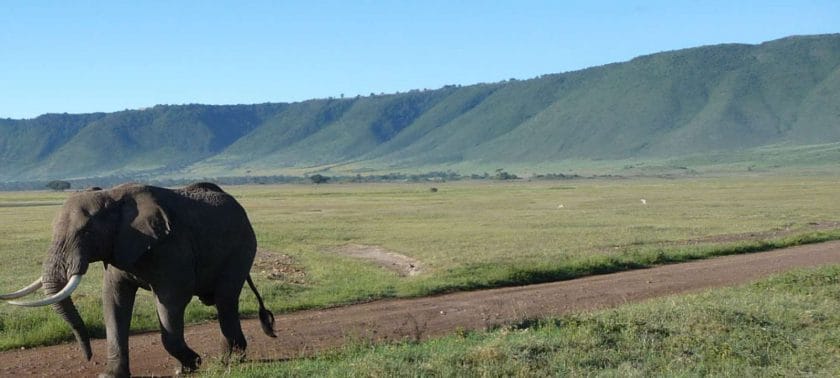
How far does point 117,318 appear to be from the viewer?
12469 mm

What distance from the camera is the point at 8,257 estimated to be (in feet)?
105

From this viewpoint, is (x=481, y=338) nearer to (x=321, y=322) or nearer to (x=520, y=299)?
(x=321, y=322)

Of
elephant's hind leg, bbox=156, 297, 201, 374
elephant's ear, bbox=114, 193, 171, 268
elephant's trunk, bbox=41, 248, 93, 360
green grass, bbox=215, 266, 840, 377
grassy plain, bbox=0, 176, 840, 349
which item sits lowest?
grassy plain, bbox=0, 176, 840, 349

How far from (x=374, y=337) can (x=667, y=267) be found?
13042mm

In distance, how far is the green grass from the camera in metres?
12.0

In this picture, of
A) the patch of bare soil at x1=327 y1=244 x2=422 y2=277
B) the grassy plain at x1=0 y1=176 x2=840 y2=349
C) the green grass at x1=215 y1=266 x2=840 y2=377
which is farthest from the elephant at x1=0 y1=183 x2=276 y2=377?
the patch of bare soil at x1=327 y1=244 x2=422 y2=277

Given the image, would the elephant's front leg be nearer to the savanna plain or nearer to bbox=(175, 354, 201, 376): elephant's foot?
bbox=(175, 354, 201, 376): elephant's foot

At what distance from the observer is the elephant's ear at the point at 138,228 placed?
12.1 metres

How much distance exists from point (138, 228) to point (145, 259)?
1.34 feet

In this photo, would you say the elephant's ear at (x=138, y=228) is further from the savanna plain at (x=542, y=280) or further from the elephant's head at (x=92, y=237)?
the savanna plain at (x=542, y=280)

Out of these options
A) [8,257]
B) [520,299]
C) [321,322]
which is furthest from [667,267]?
[8,257]

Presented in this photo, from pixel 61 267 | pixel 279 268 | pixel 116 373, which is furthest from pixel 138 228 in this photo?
pixel 279 268

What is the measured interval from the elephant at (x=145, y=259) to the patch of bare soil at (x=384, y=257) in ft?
42.1

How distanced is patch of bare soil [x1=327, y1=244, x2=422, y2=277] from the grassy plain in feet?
1.31
